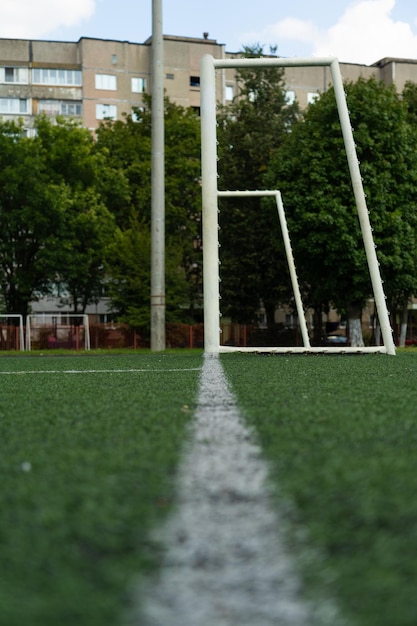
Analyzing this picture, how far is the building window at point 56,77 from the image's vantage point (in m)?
51.2

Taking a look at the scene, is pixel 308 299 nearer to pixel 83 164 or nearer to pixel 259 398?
pixel 83 164

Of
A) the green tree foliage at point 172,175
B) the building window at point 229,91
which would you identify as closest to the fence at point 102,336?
the green tree foliage at point 172,175

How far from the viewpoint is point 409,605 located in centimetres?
92

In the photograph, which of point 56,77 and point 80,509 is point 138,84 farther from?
point 80,509

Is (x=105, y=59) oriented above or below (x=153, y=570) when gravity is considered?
above

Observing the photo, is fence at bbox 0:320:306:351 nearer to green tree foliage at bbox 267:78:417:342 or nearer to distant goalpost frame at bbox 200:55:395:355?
green tree foliage at bbox 267:78:417:342

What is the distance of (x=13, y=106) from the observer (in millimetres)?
51969

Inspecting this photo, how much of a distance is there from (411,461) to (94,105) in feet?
173

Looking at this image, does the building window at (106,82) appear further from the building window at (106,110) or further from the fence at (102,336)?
the fence at (102,336)

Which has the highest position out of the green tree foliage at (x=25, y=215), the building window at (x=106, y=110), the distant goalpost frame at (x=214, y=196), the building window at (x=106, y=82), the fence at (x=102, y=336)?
Result: the building window at (x=106, y=82)

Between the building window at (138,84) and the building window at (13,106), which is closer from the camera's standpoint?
the building window at (13,106)

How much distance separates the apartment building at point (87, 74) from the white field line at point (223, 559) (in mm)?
51719

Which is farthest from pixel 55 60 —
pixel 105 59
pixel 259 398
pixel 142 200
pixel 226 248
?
pixel 259 398

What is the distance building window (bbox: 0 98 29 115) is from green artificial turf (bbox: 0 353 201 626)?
171ft
